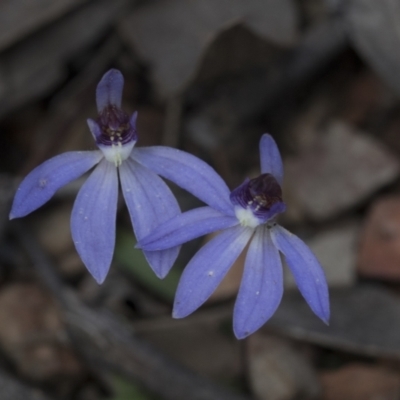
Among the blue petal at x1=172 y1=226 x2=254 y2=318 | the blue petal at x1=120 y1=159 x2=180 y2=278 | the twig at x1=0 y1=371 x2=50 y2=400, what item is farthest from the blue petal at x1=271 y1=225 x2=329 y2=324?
the twig at x1=0 y1=371 x2=50 y2=400

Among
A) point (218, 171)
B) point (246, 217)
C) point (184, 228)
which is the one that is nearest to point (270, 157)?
point (246, 217)

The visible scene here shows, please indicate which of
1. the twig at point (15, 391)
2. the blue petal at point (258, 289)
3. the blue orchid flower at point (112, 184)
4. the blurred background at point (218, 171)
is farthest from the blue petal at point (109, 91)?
the twig at point (15, 391)

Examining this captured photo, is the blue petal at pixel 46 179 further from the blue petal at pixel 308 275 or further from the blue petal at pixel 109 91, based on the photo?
the blue petal at pixel 308 275

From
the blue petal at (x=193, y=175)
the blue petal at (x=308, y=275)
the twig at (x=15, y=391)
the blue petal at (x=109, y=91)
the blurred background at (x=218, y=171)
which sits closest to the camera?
the blue petal at (x=308, y=275)

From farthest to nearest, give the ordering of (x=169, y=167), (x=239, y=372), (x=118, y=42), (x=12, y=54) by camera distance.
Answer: (x=118, y=42) → (x=12, y=54) → (x=239, y=372) → (x=169, y=167)

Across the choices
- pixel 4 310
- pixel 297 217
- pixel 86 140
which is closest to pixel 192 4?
pixel 86 140

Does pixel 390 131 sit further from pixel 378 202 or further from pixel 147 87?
pixel 147 87

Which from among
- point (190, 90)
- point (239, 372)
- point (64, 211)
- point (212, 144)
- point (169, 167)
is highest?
point (190, 90)
